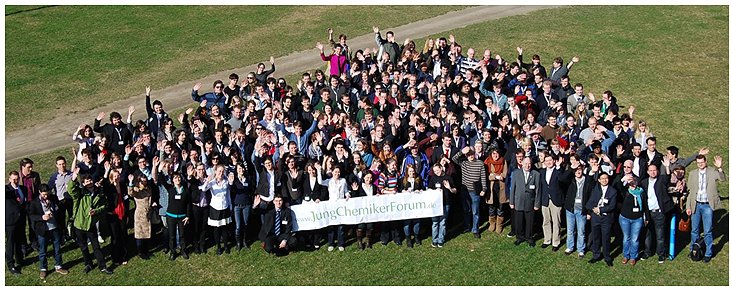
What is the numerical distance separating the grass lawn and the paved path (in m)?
0.81

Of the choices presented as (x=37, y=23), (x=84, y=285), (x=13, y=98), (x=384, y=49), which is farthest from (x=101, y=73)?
(x=84, y=285)

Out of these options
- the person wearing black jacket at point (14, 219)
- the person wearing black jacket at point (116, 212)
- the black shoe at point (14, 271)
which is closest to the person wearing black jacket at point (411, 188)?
the person wearing black jacket at point (116, 212)

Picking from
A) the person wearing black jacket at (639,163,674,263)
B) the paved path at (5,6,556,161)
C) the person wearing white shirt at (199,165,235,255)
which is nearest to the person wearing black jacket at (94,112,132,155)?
the person wearing white shirt at (199,165,235,255)

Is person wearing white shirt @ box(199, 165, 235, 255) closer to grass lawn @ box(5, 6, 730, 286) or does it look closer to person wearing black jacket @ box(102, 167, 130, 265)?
grass lawn @ box(5, 6, 730, 286)

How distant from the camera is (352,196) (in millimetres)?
18672

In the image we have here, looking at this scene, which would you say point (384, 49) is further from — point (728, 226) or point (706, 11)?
point (706, 11)

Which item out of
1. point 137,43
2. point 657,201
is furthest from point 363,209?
point 137,43

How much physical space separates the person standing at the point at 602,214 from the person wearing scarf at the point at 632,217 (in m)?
0.22

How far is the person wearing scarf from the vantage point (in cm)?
1761

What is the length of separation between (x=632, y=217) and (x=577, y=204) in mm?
916

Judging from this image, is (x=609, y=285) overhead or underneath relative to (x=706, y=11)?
underneath

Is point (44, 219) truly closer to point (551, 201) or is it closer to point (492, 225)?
point (492, 225)

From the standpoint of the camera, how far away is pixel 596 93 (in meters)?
28.6

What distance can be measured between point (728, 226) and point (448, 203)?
17.3 feet
